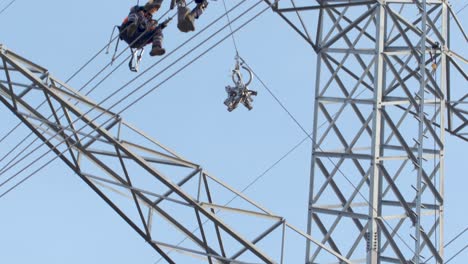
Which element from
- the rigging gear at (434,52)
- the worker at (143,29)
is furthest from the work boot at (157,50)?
the rigging gear at (434,52)

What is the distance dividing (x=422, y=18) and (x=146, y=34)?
4.02 meters

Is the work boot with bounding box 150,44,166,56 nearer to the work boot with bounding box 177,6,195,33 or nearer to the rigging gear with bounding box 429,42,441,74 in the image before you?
the work boot with bounding box 177,6,195,33

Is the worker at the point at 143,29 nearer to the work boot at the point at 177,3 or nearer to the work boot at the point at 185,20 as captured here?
the work boot at the point at 177,3

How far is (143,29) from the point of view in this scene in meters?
30.6

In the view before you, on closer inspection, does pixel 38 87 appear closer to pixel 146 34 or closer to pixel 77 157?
pixel 77 157

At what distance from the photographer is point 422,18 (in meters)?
30.1

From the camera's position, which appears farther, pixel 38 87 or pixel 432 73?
pixel 432 73

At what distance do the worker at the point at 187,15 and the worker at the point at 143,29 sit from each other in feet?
1.79

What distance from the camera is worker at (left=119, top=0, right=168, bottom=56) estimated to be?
3045 cm

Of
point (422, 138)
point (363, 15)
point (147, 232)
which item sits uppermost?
point (363, 15)

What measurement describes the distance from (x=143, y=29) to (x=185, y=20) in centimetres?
100

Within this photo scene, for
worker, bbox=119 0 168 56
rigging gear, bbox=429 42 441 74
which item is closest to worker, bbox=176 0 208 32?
worker, bbox=119 0 168 56

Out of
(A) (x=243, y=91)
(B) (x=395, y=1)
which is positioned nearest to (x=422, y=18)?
(B) (x=395, y=1)

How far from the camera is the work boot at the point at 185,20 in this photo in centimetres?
2988
